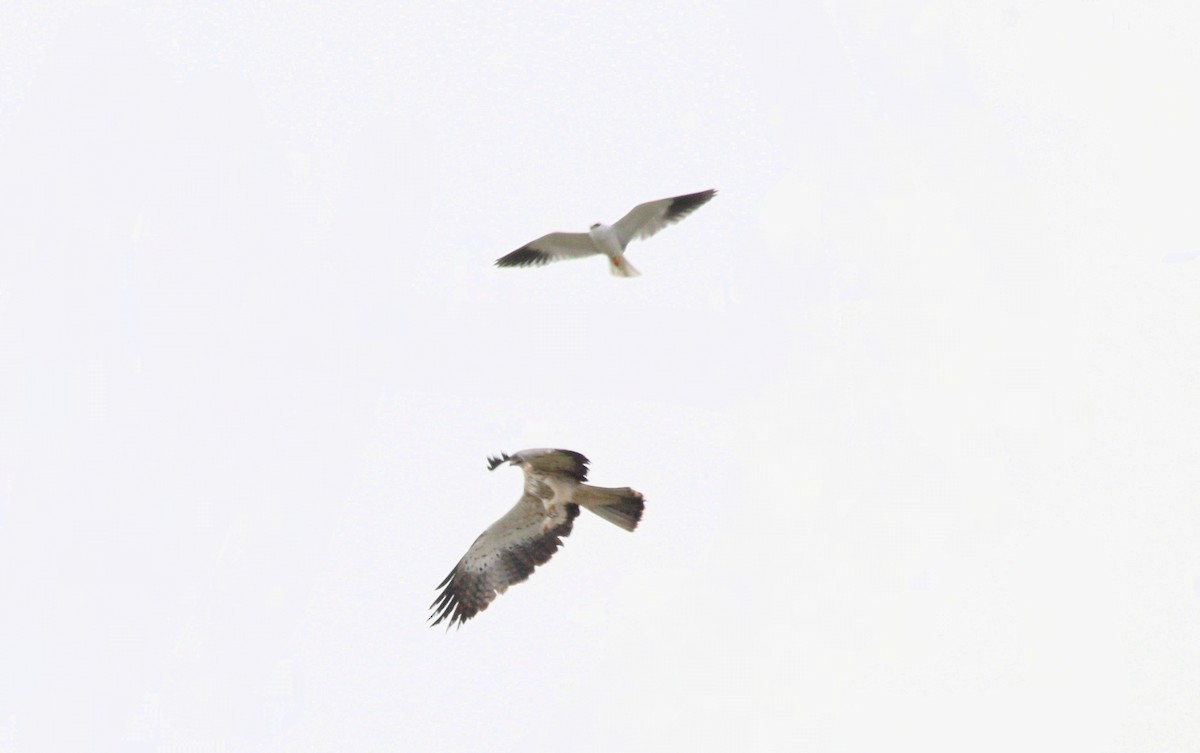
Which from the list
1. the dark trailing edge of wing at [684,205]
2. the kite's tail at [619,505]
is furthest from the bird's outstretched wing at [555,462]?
the dark trailing edge of wing at [684,205]

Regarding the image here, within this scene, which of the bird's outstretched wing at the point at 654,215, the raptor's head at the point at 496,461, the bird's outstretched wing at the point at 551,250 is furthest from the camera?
the bird's outstretched wing at the point at 551,250

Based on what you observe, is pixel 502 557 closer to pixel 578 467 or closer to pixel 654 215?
pixel 578 467

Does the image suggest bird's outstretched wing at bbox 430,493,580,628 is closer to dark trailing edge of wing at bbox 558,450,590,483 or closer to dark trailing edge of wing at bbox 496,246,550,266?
dark trailing edge of wing at bbox 558,450,590,483

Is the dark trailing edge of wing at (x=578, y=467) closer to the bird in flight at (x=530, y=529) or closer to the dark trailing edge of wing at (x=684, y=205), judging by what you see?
the bird in flight at (x=530, y=529)

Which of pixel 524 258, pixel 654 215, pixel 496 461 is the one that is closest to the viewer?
pixel 496 461

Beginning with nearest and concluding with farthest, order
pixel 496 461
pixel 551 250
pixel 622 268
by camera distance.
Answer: pixel 496 461 → pixel 622 268 → pixel 551 250

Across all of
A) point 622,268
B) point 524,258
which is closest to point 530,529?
point 622,268

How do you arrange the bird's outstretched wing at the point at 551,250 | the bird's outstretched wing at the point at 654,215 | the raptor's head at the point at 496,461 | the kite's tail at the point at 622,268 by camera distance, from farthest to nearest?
the bird's outstretched wing at the point at 551,250
the kite's tail at the point at 622,268
the bird's outstretched wing at the point at 654,215
the raptor's head at the point at 496,461

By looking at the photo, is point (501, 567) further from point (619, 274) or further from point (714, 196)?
point (714, 196)

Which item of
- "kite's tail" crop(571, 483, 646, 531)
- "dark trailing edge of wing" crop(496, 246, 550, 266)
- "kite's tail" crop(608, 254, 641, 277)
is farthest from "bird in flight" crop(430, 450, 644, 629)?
"dark trailing edge of wing" crop(496, 246, 550, 266)
